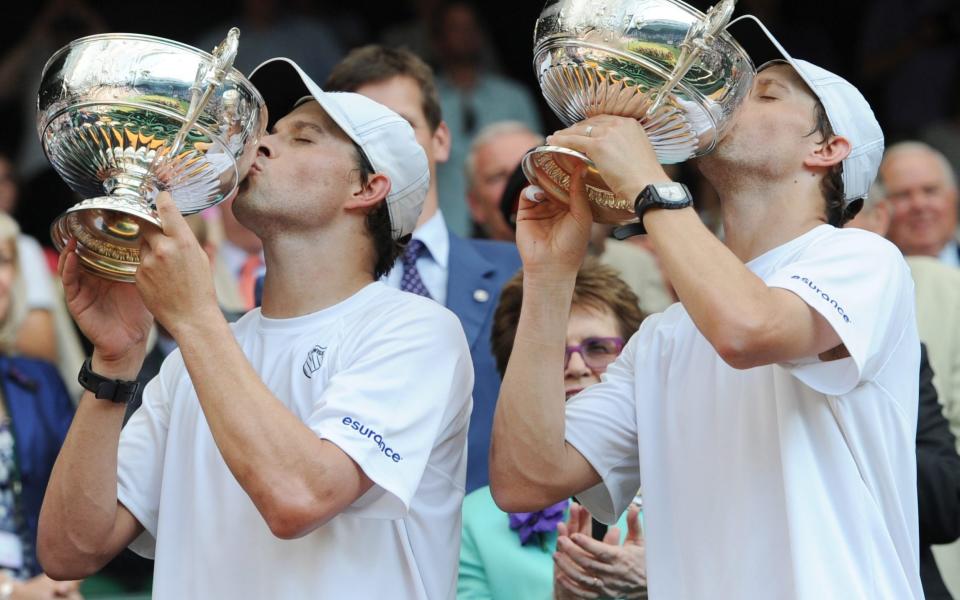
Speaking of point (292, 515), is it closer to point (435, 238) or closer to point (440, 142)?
point (435, 238)

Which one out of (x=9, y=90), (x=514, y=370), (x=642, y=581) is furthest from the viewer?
(x=9, y=90)

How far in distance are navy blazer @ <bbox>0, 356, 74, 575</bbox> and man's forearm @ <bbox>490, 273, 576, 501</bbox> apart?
6.54ft

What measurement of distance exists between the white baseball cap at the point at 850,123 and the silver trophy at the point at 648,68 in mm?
351

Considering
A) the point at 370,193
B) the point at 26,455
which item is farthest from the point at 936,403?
the point at 26,455

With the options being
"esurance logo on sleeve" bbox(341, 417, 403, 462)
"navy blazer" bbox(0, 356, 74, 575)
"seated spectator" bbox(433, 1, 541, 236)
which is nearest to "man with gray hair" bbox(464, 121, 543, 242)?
"seated spectator" bbox(433, 1, 541, 236)

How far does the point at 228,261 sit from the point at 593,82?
11.8 feet

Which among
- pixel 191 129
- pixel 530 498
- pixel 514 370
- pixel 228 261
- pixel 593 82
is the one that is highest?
pixel 593 82

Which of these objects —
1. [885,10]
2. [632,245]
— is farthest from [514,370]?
[885,10]

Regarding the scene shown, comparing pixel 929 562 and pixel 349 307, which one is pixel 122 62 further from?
pixel 929 562

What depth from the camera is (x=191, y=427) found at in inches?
132

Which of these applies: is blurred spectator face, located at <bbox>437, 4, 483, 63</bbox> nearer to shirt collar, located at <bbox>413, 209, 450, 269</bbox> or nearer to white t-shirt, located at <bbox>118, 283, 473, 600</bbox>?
shirt collar, located at <bbox>413, 209, 450, 269</bbox>

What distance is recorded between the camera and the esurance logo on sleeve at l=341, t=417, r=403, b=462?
302 cm

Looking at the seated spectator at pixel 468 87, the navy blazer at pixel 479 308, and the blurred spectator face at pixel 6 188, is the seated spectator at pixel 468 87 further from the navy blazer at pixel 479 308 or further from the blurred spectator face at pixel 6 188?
the navy blazer at pixel 479 308

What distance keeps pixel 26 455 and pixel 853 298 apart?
286 centimetres
